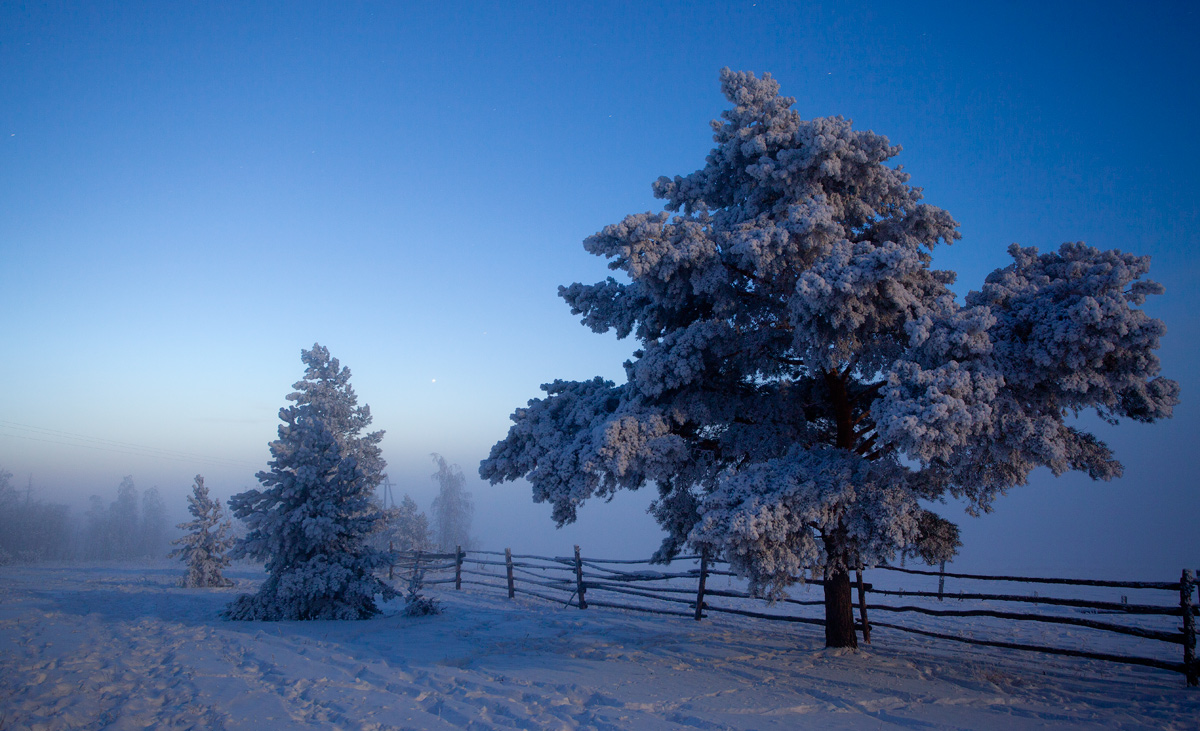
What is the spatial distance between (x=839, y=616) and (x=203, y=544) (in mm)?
22559

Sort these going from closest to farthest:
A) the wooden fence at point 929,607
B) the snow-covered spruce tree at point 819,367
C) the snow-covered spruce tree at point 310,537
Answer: the snow-covered spruce tree at point 819,367
the wooden fence at point 929,607
the snow-covered spruce tree at point 310,537

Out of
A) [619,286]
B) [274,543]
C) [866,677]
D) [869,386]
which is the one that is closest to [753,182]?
[619,286]

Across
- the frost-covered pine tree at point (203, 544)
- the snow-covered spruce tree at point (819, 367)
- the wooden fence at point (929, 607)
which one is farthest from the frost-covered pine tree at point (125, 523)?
the snow-covered spruce tree at point (819, 367)

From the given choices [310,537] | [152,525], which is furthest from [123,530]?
[310,537]

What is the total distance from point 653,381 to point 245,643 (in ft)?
25.1

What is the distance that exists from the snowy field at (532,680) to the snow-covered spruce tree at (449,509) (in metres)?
41.3

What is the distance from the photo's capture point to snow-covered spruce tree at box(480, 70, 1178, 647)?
19.1 feet

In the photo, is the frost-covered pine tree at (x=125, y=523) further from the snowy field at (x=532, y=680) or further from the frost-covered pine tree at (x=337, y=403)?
the snowy field at (x=532, y=680)

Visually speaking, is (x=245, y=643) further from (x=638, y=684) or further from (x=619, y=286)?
(x=619, y=286)

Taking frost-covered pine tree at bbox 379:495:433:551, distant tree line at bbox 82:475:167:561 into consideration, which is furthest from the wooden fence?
distant tree line at bbox 82:475:167:561

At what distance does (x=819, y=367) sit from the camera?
310 inches

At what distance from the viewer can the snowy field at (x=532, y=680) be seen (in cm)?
536

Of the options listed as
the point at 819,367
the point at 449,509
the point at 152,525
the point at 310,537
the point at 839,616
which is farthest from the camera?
the point at 152,525

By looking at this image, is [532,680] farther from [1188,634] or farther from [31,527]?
[31,527]
